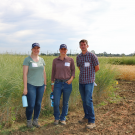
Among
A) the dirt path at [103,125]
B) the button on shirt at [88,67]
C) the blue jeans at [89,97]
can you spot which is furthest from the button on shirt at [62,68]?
the dirt path at [103,125]

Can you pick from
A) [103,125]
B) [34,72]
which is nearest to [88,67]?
[34,72]

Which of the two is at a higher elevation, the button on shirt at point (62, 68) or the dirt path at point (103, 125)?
the button on shirt at point (62, 68)

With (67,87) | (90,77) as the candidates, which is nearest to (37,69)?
(67,87)

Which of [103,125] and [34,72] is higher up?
[34,72]

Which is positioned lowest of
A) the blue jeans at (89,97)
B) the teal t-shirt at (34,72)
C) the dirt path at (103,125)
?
the dirt path at (103,125)

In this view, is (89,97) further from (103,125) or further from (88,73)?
(103,125)

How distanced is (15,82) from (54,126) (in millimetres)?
1352

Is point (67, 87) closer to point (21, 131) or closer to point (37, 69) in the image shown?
point (37, 69)

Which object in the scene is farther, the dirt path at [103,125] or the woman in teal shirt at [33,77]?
the dirt path at [103,125]

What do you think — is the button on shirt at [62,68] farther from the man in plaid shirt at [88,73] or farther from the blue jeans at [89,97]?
the blue jeans at [89,97]

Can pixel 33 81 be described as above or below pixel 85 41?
below

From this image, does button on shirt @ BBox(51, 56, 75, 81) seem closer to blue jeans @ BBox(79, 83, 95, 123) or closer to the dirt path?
blue jeans @ BBox(79, 83, 95, 123)

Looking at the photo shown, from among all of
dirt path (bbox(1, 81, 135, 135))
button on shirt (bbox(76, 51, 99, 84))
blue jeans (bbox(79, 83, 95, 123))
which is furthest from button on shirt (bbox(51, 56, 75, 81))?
dirt path (bbox(1, 81, 135, 135))

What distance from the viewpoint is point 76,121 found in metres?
3.78
